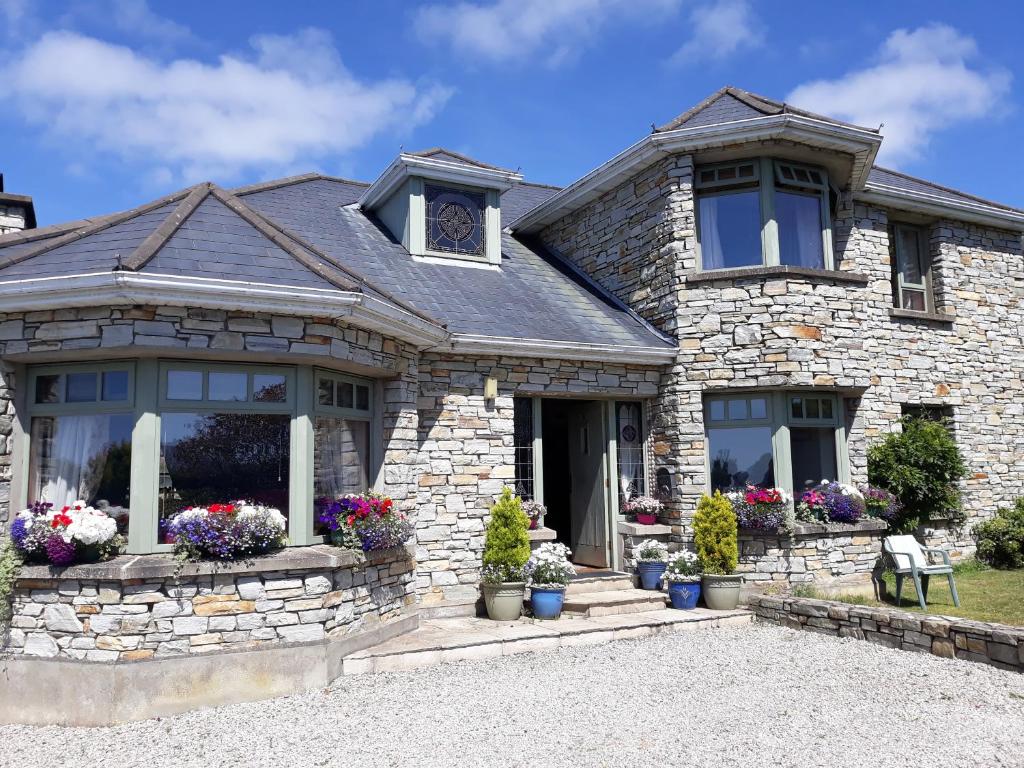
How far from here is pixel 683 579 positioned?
905cm

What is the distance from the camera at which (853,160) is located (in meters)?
10.4

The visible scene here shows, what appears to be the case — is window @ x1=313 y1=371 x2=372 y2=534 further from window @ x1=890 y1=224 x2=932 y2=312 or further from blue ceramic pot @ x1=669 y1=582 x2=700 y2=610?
window @ x1=890 y1=224 x2=932 y2=312

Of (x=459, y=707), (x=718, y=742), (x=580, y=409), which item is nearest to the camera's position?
(x=718, y=742)

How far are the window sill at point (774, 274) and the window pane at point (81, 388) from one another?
A: 711 centimetres

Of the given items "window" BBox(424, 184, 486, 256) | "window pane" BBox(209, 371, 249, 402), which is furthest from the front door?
"window pane" BBox(209, 371, 249, 402)

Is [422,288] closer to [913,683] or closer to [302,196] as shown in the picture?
[302,196]

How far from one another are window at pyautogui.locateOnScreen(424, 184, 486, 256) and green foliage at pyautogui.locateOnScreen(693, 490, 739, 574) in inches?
206

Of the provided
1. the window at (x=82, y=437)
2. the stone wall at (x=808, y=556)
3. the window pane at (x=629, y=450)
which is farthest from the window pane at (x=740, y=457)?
the window at (x=82, y=437)

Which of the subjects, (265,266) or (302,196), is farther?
(302,196)

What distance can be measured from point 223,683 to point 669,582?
5202mm

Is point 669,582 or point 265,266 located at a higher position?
point 265,266

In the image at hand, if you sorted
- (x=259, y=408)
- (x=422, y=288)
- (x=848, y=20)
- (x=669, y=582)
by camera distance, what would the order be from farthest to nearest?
(x=422, y=288) → (x=669, y=582) → (x=848, y=20) → (x=259, y=408)

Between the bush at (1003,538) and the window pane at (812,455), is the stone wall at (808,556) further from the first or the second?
the bush at (1003,538)

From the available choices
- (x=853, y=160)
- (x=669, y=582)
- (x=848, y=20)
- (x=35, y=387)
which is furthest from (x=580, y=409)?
(x=35, y=387)
